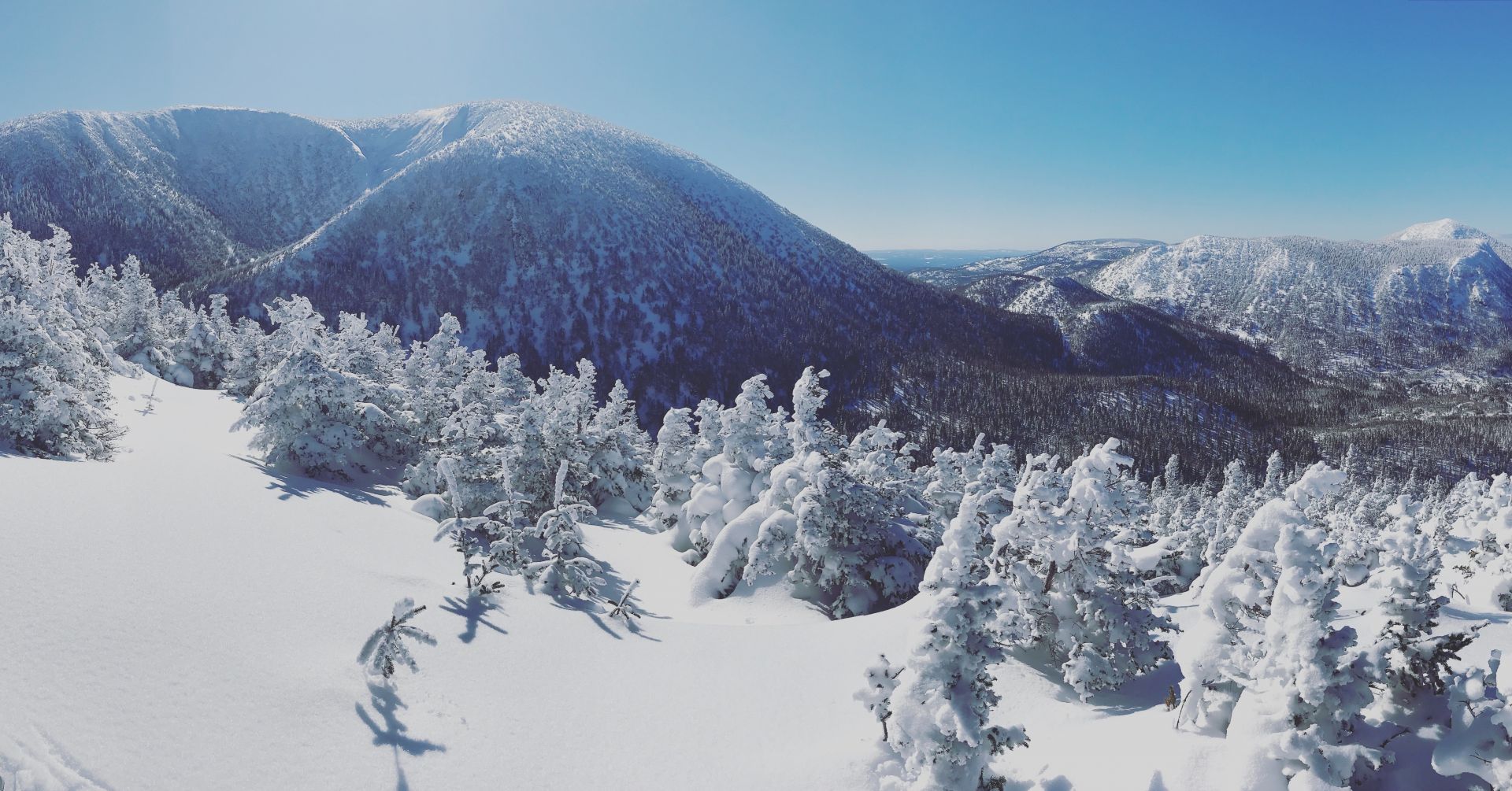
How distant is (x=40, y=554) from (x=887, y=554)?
20.5 metres

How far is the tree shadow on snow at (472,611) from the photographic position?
44.4 feet

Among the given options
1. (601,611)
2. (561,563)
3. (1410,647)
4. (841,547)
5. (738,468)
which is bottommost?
(601,611)

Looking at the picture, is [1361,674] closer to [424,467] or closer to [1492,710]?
[1492,710]

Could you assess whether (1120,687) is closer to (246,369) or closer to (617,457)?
(617,457)

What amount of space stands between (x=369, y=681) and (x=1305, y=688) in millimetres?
13668

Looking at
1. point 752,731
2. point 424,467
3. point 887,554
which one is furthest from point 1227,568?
point 424,467

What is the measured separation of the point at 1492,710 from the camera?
6102 mm

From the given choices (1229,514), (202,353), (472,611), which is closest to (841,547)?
(472,611)

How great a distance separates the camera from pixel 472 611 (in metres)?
14.6

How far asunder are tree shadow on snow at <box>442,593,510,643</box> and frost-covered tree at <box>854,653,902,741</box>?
866cm

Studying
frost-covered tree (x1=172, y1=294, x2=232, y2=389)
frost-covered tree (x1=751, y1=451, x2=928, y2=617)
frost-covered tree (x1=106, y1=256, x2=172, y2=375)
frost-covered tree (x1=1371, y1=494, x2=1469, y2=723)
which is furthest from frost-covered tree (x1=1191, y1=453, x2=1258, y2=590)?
frost-covered tree (x1=106, y1=256, x2=172, y2=375)

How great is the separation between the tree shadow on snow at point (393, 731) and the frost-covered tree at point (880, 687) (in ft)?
22.3

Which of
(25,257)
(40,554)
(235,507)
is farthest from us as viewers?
(25,257)

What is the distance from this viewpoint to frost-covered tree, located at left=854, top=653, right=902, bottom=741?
31.0ft
